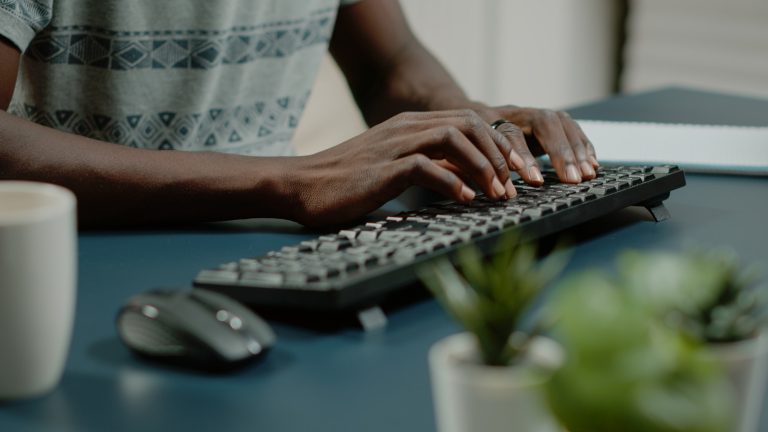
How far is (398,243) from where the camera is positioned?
0.69 m

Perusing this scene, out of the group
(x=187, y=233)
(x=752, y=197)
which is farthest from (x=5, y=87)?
(x=752, y=197)

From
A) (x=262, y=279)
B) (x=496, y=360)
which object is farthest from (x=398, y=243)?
(x=496, y=360)

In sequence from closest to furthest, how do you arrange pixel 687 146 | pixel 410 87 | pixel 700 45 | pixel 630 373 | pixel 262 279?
pixel 630 373 → pixel 262 279 → pixel 687 146 → pixel 410 87 → pixel 700 45

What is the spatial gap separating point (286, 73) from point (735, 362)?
105 cm

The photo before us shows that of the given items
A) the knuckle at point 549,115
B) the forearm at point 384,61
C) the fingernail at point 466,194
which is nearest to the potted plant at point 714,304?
the fingernail at point 466,194

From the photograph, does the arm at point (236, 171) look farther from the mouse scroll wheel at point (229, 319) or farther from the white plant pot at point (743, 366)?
the white plant pot at point (743, 366)

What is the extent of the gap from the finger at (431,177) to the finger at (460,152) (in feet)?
0.07

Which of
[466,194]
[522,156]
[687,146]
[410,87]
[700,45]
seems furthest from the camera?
[700,45]

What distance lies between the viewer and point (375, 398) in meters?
0.54

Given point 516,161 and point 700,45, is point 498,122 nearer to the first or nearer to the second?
point 516,161

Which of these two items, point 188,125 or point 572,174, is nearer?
point 572,174

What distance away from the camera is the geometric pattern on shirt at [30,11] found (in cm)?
95

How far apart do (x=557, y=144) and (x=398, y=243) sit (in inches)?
13.1

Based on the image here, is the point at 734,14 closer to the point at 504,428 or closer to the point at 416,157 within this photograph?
the point at 416,157
